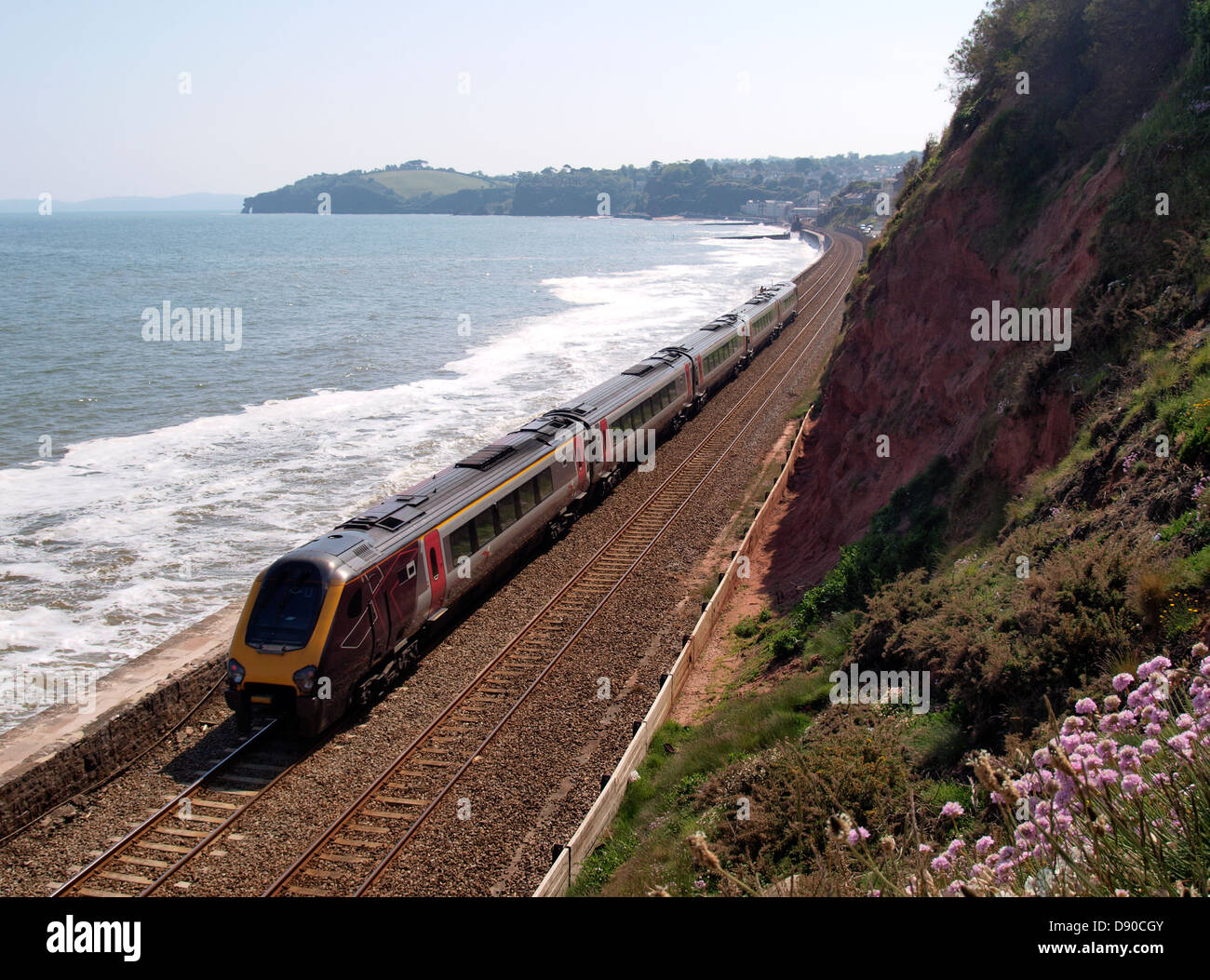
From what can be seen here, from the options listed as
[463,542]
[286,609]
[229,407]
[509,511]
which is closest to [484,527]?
[463,542]

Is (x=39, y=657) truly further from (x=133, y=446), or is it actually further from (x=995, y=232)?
(x=995, y=232)

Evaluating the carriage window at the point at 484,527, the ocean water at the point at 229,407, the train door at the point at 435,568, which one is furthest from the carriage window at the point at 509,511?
the ocean water at the point at 229,407

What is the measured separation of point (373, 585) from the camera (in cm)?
1432

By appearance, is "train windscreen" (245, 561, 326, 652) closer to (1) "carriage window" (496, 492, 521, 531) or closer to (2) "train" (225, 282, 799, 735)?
(2) "train" (225, 282, 799, 735)

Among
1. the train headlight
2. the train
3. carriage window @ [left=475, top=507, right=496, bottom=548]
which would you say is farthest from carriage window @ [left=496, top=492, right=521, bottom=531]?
the train headlight

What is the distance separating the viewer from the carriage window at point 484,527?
17.8m

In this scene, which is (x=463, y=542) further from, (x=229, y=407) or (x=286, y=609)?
(x=229, y=407)

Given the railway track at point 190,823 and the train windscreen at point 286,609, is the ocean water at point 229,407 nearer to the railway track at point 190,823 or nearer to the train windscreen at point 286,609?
the railway track at point 190,823

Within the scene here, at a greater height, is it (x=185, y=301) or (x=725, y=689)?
(x=185, y=301)

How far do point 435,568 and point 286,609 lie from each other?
319 cm

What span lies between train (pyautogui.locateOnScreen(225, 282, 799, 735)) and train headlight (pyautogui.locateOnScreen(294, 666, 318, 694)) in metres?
0.01

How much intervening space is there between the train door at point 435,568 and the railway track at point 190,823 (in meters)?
3.56
